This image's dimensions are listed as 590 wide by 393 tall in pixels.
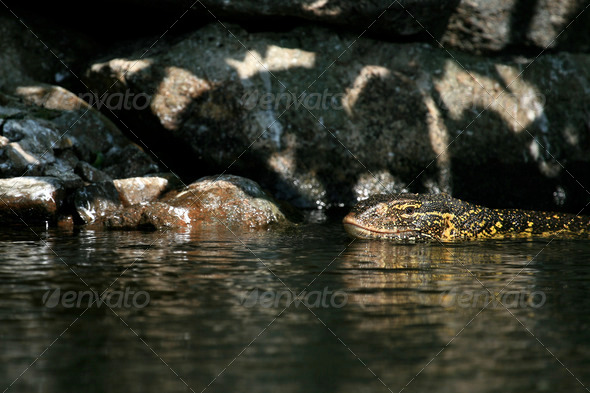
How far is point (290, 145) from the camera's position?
12.0 m

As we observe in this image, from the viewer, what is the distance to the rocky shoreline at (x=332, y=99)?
1188 cm

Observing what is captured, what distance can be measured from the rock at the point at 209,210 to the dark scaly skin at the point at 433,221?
71.8 inches

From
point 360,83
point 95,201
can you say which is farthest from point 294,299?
point 360,83

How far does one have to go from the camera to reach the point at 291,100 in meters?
12.1

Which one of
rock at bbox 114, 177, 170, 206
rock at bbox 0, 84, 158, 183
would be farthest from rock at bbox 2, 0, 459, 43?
rock at bbox 114, 177, 170, 206

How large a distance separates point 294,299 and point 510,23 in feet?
31.5

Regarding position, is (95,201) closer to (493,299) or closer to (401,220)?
(401,220)

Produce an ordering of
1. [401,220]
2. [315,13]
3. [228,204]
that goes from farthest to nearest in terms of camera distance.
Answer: [315,13] < [228,204] < [401,220]

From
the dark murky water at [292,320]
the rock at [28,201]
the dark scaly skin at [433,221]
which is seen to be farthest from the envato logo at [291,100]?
the dark murky water at [292,320]

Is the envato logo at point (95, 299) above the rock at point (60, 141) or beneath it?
beneath

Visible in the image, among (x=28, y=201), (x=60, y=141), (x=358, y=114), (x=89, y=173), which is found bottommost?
(x=28, y=201)

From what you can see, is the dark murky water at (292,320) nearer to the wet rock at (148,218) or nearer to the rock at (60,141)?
the wet rock at (148,218)

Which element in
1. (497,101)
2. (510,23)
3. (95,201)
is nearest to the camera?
(95,201)

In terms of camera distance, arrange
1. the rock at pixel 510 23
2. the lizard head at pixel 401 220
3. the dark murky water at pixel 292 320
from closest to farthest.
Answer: the dark murky water at pixel 292 320, the lizard head at pixel 401 220, the rock at pixel 510 23
